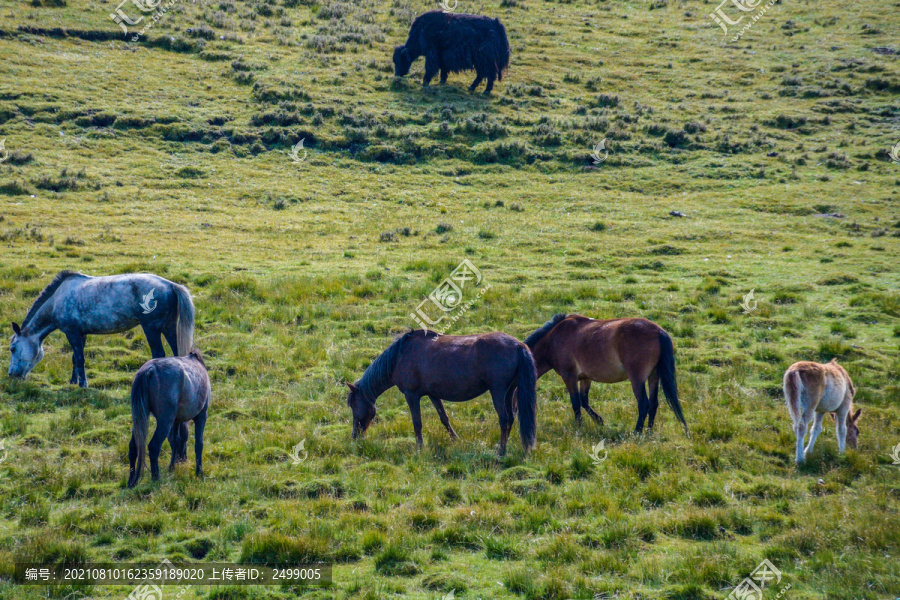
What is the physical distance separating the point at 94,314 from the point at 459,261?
1033 centimetres

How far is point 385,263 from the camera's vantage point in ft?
66.1

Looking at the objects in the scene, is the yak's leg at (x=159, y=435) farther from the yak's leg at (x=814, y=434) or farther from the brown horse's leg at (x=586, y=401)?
the yak's leg at (x=814, y=434)

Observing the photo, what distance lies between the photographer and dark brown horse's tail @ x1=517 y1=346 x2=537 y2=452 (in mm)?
9586

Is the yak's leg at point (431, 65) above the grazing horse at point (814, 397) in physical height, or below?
above

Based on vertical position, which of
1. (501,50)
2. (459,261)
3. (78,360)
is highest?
(501,50)

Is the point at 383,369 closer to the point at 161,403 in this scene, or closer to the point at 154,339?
the point at 161,403

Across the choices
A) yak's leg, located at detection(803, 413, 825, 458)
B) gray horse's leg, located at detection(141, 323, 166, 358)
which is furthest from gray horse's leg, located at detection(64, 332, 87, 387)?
yak's leg, located at detection(803, 413, 825, 458)

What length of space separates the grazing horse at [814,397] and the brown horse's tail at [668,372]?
1.58 m

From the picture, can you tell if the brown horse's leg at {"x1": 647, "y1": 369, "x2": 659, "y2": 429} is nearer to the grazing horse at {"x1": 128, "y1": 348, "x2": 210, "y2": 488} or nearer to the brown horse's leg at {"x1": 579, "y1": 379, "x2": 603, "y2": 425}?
the brown horse's leg at {"x1": 579, "y1": 379, "x2": 603, "y2": 425}

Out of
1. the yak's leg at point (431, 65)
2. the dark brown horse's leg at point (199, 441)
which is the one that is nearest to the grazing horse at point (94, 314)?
the dark brown horse's leg at point (199, 441)

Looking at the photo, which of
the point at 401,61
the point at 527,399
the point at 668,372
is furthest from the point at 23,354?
the point at 401,61

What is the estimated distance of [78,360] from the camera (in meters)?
12.5

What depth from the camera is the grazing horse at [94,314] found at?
12.4 metres

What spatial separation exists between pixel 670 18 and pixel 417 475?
49010 mm
